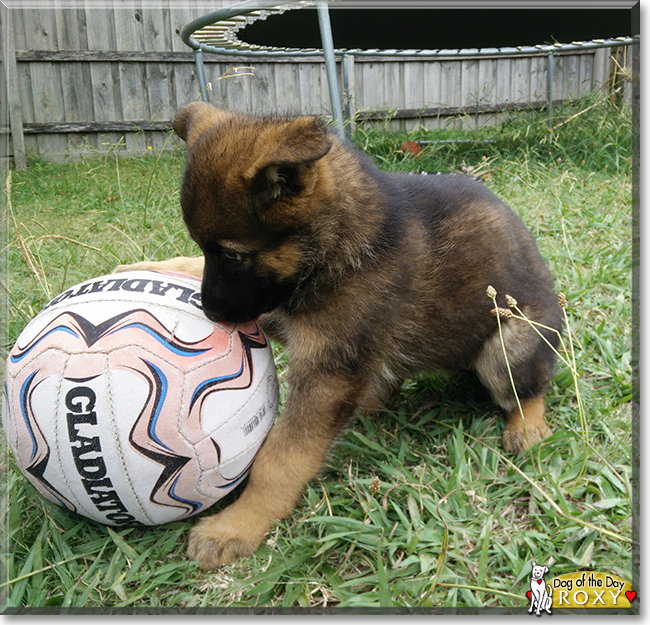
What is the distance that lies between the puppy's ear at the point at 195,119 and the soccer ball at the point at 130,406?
0.77 meters

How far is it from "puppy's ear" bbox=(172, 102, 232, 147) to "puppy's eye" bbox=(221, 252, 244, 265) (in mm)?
632

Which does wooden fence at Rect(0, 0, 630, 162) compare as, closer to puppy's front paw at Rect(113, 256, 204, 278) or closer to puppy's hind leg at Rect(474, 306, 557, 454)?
puppy's front paw at Rect(113, 256, 204, 278)

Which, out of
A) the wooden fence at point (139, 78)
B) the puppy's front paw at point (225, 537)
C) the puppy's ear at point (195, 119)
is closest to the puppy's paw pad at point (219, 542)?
the puppy's front paw at point (225, 537)

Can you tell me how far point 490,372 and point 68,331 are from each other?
1806mm

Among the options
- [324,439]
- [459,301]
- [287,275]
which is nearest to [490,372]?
[459,301]

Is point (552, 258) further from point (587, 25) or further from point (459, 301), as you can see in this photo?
point (587, 25)

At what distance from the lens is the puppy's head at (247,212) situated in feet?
6.72

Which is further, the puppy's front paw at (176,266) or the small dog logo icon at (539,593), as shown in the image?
the puppy's front paw at (176,266)

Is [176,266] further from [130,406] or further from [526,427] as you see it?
[526,427]

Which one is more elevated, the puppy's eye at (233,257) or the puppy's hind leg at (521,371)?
the puppy's eye at (233,257)

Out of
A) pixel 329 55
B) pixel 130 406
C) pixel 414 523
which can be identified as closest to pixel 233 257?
pixel 130 406

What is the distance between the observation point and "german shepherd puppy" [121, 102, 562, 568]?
2.09 meters

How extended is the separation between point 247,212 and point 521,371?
144 cm

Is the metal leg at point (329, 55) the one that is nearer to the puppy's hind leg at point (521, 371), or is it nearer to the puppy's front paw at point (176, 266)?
the puppy's front paw at point (176, 266)
